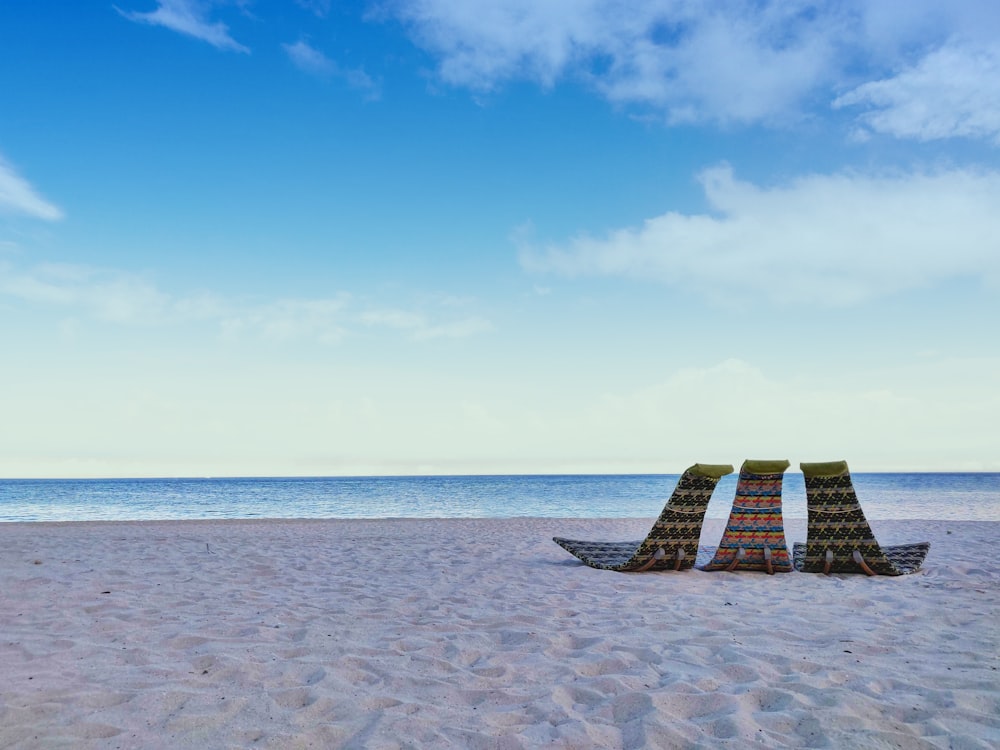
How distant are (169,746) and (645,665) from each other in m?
2.29

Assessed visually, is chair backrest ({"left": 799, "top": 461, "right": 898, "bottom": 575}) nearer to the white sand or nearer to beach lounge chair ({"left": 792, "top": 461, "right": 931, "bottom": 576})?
beach lounge chair ({"left": 792, "top": 461, "right": 931, "bottom": 576})

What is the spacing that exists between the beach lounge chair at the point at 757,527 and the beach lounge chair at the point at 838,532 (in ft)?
0.96

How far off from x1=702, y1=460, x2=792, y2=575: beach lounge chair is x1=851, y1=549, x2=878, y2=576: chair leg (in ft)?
2.03

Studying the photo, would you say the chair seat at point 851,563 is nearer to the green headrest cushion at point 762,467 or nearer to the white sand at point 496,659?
the white sand at point 496,659

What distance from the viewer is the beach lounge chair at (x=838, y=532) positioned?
6.59 m

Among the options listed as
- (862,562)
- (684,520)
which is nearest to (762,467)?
(684,520)

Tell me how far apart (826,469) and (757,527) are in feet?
2.96

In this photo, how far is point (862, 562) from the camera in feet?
21.6

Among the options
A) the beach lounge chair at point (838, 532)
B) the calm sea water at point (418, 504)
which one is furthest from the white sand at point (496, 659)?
the calm sea water at point (418, 504)

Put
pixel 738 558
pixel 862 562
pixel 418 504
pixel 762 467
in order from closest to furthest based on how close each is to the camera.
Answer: pixel 862 562 → pixel 762 467 → pixel 738 558 → pixel 418 504

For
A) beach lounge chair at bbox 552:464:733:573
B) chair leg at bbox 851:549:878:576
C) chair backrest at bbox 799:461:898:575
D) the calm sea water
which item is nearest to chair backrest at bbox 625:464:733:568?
beach lounge chair at bbox 552:464:733:573

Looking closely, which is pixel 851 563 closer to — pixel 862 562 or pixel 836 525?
pixel 862 562

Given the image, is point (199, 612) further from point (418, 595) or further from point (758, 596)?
point (758, 596)

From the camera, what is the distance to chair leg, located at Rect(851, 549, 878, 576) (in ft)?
21.5
